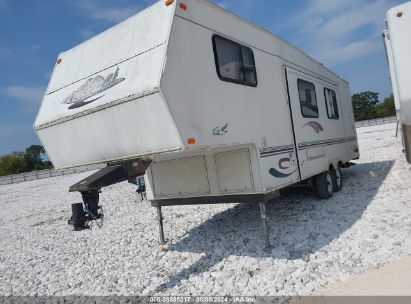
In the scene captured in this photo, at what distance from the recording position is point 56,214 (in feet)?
42.6

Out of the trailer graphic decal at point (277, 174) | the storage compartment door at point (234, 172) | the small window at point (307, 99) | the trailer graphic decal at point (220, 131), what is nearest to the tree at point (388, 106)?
the small window at point (307, 99)

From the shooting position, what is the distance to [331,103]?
9836 mm

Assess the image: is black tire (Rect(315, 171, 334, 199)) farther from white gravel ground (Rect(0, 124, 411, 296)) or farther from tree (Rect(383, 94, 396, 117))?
tree (Rect(383, 94, 396, 117))

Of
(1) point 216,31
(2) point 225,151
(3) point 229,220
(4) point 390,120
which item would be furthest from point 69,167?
(4) point 390,120

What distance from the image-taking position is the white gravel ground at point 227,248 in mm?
4938

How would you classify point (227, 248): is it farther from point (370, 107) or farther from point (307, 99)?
point (370, 107)

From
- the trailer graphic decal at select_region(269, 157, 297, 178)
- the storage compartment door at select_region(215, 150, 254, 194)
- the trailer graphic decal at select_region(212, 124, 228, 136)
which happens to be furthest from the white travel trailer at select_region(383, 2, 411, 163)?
the trailer graphic decal at select_region(212, 124, 228, 136)

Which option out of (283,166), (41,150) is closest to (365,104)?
(41,150)

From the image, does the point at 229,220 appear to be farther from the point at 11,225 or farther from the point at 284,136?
the point at 11,225

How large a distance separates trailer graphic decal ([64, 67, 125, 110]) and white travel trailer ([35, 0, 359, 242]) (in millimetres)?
17

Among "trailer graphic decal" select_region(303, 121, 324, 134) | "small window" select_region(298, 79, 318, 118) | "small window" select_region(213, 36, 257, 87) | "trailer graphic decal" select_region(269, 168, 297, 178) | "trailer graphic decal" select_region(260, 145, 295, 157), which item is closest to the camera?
"small window" select_region(213, 36, 257, 87)

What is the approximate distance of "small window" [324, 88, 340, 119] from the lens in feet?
31.0

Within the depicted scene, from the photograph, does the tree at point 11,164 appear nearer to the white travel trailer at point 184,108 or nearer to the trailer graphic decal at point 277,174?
the white travel trailer at point 184,108

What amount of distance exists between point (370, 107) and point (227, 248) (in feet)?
274
